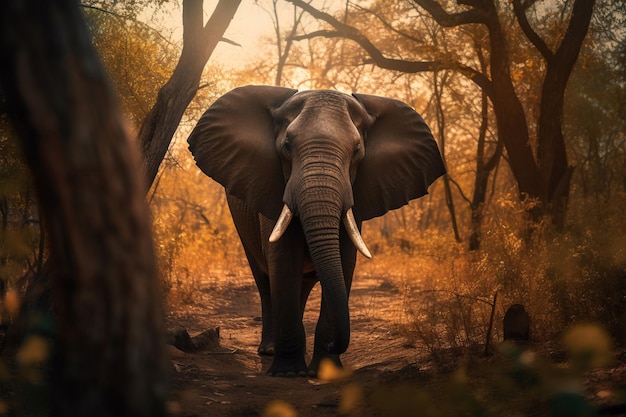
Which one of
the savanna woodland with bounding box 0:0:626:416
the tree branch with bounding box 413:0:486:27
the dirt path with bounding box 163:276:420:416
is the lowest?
the dirt path with bounding box 163:276:420:416

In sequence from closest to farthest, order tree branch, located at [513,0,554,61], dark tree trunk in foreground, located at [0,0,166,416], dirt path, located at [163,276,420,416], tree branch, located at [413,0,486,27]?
dark tree trunk in foreground, located at [0,0,166,416] → dirt path, located at [163,276,420,416] → tree branch, located at [413,0,486,27] → tree branch, located at [513,0,554,61]

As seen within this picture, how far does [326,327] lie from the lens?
6.55 metres

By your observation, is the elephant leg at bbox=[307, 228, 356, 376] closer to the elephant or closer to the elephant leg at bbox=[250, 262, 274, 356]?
the elephant

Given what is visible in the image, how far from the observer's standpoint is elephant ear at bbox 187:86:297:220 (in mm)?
7086

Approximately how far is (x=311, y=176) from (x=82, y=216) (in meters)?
3.97

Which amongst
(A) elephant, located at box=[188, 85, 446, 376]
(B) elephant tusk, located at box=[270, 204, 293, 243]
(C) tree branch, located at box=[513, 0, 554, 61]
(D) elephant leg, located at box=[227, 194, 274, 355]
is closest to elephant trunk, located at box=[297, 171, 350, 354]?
(A) elephant, located at box=[188, 85, 446, 376]

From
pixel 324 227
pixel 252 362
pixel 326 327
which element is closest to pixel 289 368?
pixel 326 327

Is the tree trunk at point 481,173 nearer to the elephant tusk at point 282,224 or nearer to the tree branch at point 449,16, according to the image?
the tree branch at point 449,16

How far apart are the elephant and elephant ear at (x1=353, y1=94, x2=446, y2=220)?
0.03 ft

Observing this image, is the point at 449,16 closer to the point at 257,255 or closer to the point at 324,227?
the point at 257,255

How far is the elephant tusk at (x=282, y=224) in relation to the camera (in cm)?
638

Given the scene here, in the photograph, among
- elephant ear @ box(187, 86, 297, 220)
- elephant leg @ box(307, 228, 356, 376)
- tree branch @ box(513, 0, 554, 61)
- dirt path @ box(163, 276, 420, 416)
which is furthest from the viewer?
tree branch @ box(513, 0, 554, 61)

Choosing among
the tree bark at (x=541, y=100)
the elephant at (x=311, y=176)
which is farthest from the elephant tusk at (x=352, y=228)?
the tree bark at (x=541, y=100)

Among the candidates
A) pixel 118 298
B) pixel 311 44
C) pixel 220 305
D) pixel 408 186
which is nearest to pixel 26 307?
pixel 408 186
